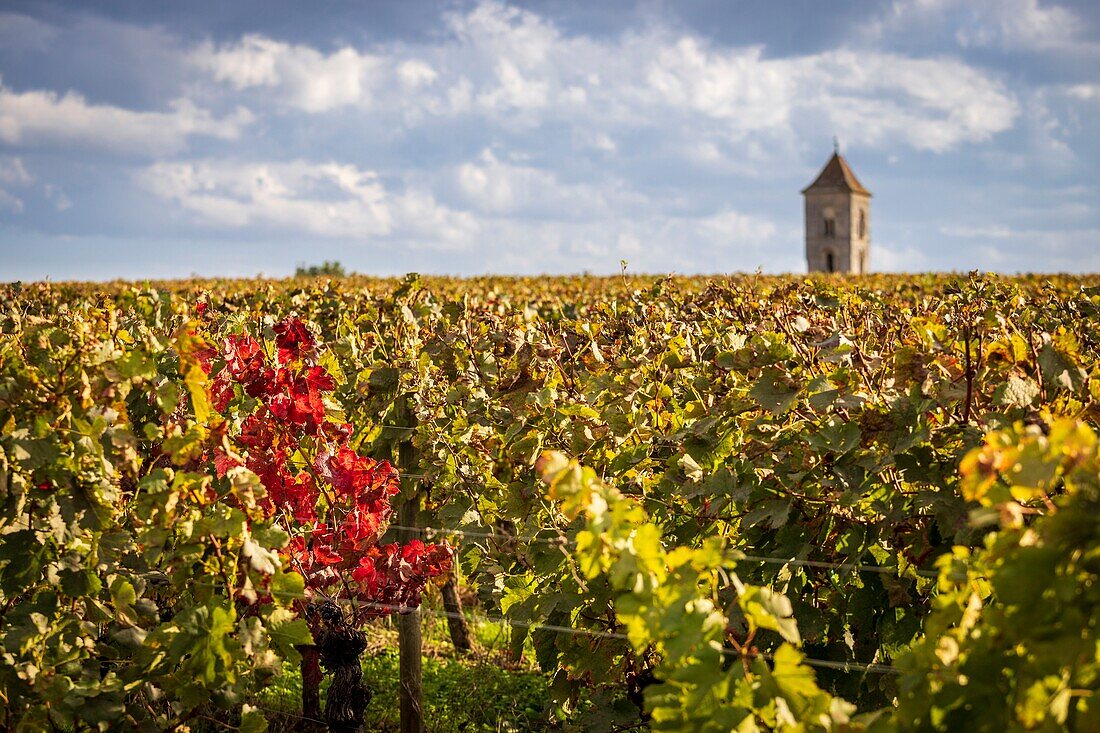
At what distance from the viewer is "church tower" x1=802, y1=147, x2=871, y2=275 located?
7225 cm

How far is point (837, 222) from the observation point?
72.8 m

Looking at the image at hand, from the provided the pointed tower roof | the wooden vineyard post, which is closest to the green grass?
the wooden vineyard post

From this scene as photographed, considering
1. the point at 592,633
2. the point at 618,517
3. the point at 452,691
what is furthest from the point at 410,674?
the point at 618,517

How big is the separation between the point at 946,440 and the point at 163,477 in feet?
6.44

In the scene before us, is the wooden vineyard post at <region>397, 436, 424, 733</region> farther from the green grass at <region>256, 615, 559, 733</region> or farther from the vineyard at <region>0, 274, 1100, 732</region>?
the green grass at <region>256, 615, 559, 733</region>

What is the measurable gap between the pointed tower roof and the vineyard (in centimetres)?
7268

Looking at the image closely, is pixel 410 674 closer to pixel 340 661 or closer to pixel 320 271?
pixel 340 661

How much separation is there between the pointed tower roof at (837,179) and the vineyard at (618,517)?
238 ft

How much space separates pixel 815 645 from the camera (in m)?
3.08

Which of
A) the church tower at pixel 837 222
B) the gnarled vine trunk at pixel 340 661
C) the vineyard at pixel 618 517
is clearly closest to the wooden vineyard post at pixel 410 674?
the vineyard at pixel 618 517

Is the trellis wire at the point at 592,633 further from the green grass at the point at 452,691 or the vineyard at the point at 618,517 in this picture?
the green grass at the point at 452,691

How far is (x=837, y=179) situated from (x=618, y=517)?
76773 millimetres

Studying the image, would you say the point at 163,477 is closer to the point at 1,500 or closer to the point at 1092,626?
the point at 1,500

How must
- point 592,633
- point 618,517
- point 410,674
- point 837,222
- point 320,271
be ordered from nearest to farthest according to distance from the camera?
point 618,517 → point 592,633 → point 410,674 → point 320,271 → point 837,222
